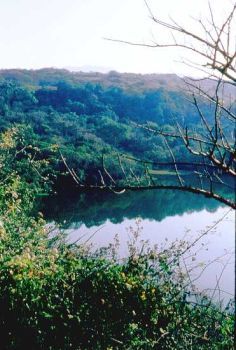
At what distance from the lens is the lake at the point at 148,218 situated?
18.1 meters

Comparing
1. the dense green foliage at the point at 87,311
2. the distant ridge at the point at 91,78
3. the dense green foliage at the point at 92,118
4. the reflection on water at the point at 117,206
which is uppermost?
the distant ridge at the point at 91,78

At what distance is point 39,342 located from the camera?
5.59 meters

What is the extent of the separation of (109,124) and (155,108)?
14.7m

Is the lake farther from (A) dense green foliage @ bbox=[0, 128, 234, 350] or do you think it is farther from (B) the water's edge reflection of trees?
(A) dense green foliage @ bbox=[0, 128, 234, 350]

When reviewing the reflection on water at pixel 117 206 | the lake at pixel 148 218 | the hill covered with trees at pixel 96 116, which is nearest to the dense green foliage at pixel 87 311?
the lake at pixel 148 218

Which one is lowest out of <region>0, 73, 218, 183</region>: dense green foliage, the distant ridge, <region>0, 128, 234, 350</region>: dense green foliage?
<region>0, 128, 234, 350</region>: dense green foliage

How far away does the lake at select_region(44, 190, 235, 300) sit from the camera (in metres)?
18.1

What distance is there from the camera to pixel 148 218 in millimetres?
26703

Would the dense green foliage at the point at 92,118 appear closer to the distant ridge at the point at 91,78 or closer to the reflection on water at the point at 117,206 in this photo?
the reflection on water at the point at 117,206

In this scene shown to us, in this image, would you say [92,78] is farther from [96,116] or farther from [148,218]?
[148,218]

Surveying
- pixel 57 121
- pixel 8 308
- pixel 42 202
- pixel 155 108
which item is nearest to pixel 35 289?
pixel 8 308

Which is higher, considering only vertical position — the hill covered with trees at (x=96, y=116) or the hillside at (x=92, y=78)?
the hillside at (x=92, y=78)

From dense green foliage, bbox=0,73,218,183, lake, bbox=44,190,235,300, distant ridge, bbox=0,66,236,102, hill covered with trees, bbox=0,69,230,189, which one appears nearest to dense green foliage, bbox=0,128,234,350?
lake, bbox=44,190,235,300

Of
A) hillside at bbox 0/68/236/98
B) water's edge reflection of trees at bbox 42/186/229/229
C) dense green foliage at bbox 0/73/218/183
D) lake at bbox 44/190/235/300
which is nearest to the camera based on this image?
lake at bbox 44/190/235/300
